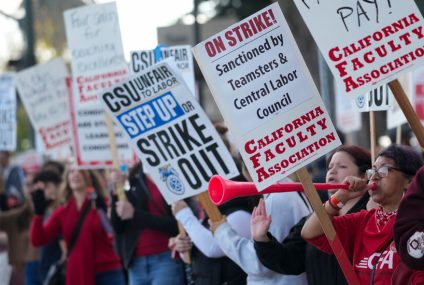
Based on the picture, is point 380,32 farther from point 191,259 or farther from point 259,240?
point 191,259

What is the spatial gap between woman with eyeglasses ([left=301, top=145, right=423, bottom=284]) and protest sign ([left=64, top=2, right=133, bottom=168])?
150 inches

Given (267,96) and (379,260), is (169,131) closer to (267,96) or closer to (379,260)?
(267,96)

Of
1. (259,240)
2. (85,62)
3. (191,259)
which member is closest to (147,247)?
(191,259)

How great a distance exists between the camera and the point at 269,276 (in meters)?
5.71

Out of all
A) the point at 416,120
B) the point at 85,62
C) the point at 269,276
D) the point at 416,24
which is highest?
the point at 85,62

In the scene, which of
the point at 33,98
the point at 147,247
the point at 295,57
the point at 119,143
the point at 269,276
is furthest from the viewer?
the point at 33,98

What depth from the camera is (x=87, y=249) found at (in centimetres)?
842

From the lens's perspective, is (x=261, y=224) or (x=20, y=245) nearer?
(x=261, y=224)

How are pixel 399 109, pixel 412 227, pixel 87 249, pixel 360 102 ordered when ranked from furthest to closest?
pixel 87 249 < pixel 399 109 < pixel 360 102 < pixel 412 227

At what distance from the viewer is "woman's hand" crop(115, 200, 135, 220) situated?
761 centimetres

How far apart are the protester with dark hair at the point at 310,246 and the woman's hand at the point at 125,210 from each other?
7.37 ft

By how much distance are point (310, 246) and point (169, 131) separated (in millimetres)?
1348

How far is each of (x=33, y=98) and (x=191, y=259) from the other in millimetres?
4316

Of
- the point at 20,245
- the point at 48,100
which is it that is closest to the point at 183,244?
the point at 48,100
